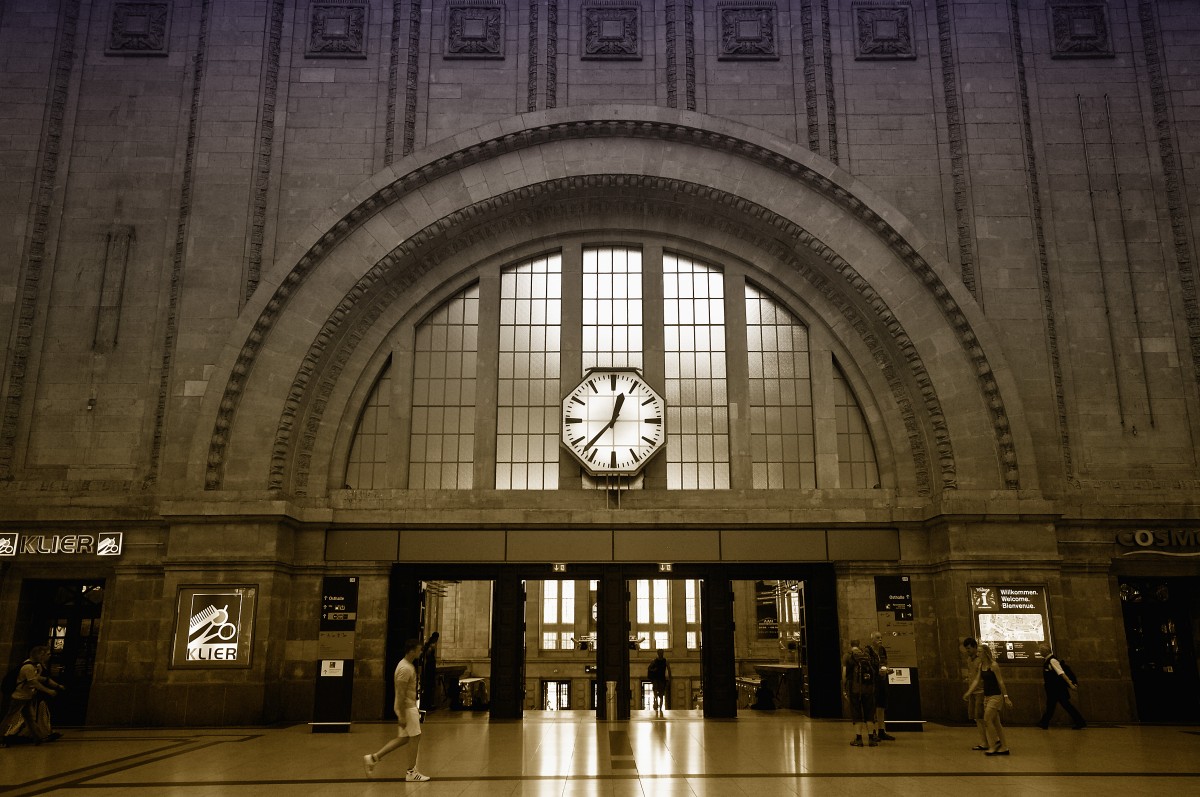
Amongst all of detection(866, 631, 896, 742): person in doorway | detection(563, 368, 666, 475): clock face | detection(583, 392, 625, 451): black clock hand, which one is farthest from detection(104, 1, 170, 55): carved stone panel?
detection(866, 631, 896, 742): person in doorway

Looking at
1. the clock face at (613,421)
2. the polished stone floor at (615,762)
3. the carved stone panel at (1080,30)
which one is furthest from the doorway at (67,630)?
the carved stone panel at (1080,30)

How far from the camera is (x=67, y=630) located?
1953cm

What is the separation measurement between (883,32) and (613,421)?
1125 centimetres

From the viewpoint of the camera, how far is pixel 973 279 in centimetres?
2028

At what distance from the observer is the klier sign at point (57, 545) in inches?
746

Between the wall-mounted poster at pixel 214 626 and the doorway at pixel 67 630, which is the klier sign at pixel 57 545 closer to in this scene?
the doorway at pixel 67 630

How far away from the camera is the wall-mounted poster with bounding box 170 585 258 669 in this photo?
18.2 meters

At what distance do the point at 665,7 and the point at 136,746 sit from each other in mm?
18807

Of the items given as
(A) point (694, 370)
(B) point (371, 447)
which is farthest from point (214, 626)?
(A) point (694, 370)

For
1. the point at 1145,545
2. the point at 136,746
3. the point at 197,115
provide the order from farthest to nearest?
the point at 197,115, the point at 1145,545, the point at 136,746

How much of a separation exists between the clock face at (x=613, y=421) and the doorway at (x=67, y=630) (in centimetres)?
1059

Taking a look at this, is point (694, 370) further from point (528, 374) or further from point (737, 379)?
point (528, 374)

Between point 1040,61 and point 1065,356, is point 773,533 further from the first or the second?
point 1040,61

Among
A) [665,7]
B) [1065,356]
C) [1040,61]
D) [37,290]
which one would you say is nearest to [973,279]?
[1065,356]
